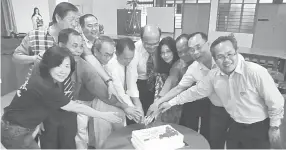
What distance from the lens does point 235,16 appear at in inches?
242

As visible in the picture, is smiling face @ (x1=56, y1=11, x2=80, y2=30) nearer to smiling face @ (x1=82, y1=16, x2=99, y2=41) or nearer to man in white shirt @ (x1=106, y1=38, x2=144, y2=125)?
smiling face @ (x1=82, y1=16, x2=99, y2=41)

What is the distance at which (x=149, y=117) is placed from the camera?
189cm

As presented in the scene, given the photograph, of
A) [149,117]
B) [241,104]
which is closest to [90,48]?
[149,117]

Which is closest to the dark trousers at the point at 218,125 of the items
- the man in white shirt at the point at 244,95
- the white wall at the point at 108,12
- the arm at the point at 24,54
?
the man in white shirt at the point at 244,95

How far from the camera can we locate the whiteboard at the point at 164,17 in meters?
6.28

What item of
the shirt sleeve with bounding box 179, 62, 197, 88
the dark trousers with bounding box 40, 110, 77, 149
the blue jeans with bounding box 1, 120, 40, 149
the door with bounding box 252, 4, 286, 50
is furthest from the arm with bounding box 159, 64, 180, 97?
the door with bounding box 252, 4, 286, 50

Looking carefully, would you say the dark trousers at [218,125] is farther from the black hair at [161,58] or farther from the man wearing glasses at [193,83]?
the black hair at [161,58]

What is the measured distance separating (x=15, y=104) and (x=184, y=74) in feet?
4.66

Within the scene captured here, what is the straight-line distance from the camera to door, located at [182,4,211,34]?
641 centimetres

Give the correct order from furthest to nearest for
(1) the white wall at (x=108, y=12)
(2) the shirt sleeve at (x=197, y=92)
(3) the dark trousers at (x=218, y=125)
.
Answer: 1. (1) the white wall at (x=108, y=12)
2. (3) the dark trousers at (x=218, y=125)
3. (2) the shirt sleeve at (x=197, y=92)

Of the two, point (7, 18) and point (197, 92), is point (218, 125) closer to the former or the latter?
point (197, 92)

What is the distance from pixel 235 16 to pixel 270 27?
3.60 ft

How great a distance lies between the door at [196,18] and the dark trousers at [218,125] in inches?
191

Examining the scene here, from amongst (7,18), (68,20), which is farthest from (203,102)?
(7,18)
